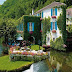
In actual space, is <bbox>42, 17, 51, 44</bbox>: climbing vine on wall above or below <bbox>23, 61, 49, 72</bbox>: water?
above

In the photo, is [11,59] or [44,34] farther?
[44,34]

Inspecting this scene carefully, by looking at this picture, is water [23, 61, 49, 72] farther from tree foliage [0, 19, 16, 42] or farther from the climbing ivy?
tree foliage [0, 19, 16, 42]

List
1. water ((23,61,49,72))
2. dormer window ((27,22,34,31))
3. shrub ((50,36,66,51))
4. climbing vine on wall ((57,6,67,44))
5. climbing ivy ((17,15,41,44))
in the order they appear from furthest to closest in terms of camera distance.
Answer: dormer window ((27,22,34,31)) → climbing ivy ((17,15,41,44)) → shrub ((50,36,66,51)) → climbing vine on wall ((57,6,67,44)) → water ((23,61,49,72))

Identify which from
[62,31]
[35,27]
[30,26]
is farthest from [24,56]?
[35,27]

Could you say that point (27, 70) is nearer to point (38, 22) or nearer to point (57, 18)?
point (57, 18)

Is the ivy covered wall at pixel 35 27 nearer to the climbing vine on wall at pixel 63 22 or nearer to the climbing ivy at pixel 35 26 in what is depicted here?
the climbing ivy at pixel 35 26

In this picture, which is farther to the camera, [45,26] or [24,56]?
[45,26]

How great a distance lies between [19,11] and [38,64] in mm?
66326

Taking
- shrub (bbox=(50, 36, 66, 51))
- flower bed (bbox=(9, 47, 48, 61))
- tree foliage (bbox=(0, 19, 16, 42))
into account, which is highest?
tree foliage (bbox=(0, 19, 16, 42))

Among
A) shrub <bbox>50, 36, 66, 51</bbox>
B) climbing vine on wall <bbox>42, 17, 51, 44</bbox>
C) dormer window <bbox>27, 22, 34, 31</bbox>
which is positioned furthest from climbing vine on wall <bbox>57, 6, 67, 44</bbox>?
dormer window <bbox>27, 22, 34, 31</bbox>

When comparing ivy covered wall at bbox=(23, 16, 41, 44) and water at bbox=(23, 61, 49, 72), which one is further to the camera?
ivy covered wall at bbox=(23, 16, 41, 44)

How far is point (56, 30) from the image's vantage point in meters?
25.8

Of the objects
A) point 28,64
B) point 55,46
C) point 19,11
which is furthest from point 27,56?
point 19,11

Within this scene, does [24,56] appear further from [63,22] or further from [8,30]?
[8,30]
